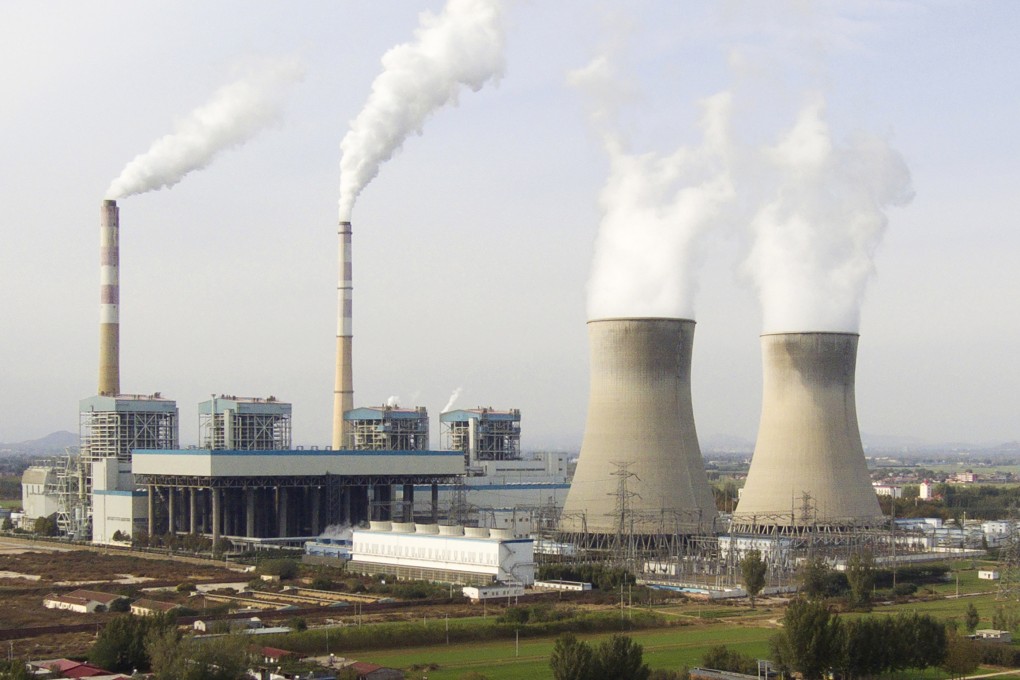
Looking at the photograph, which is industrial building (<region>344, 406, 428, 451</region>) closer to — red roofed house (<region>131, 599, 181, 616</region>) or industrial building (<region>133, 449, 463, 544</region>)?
industrial building (<region>133, 449, 463, 544</region>)

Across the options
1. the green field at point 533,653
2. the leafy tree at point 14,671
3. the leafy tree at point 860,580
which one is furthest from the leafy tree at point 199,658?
the leafy tree at point 860,580

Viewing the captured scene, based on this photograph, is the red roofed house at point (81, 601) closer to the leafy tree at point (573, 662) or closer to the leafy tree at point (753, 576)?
the leafy tree at point (573, 662)

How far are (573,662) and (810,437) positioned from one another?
17.1 meters

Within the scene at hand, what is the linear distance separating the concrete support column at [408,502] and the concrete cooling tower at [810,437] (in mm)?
12653

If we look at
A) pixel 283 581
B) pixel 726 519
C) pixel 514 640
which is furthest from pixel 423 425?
pixel 514 640

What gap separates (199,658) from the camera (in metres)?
17.9

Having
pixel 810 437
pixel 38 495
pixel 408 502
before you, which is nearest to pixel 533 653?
pixel 810 437

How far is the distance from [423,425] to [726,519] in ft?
35.3

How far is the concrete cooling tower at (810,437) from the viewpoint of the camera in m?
34.1

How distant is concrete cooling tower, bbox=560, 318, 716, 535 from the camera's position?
3306 centimetres

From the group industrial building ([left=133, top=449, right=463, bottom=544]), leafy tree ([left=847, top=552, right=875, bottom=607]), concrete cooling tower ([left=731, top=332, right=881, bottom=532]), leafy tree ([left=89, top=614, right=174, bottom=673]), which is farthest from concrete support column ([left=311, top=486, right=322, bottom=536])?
leafy tree ([left=89, top=614, right=174, bottom=673])

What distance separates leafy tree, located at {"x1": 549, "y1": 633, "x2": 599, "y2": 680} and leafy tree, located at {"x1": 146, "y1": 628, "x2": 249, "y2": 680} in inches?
163

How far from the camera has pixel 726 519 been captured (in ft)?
134

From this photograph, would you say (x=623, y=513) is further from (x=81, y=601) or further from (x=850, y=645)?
(x=850, y=645)
